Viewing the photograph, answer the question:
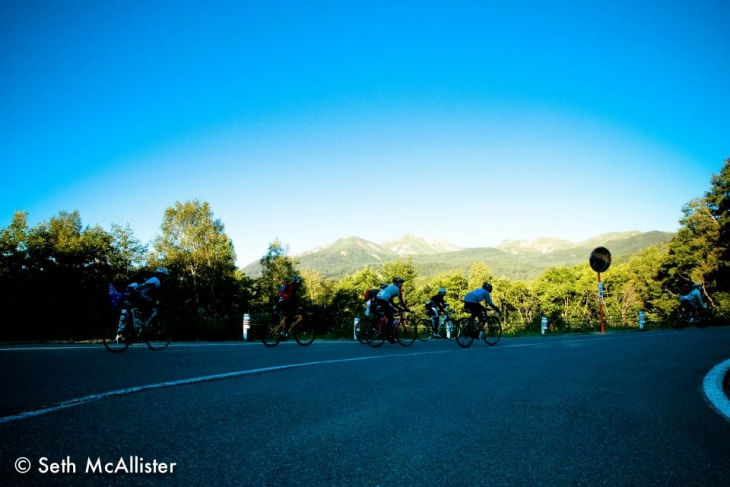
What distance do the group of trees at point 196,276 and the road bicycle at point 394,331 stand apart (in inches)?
249

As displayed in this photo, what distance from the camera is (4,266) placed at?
32.2m

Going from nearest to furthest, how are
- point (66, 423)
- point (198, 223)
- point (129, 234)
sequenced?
point (66, 423) → point (129, 234) → point (198, 223)

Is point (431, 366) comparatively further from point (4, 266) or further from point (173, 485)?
point (4, 266)

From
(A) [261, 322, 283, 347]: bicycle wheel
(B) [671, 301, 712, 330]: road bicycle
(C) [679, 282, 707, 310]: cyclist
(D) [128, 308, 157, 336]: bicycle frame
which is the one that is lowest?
(B) [671, 301, 712, 330]: road bicycle

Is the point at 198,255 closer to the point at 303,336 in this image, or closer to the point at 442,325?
the point at 303,336

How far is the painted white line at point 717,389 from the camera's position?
397 centimetres

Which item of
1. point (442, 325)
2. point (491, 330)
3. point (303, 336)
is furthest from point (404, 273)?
point (491, 330)

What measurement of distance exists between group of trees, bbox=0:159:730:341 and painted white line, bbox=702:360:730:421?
11.5 meters

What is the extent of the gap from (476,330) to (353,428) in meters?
10.1

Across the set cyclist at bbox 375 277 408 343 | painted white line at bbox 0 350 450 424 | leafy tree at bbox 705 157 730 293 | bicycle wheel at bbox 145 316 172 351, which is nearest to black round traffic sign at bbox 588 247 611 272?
cyclist at bbox 375 277 408 343

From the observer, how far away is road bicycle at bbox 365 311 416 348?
12.4 metres

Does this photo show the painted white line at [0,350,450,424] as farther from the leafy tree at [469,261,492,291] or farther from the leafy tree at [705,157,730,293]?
the leafy tree at [469,261,492,291]

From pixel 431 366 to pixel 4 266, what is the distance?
126 ft

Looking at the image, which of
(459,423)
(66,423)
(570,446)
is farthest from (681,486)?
(66,423)
